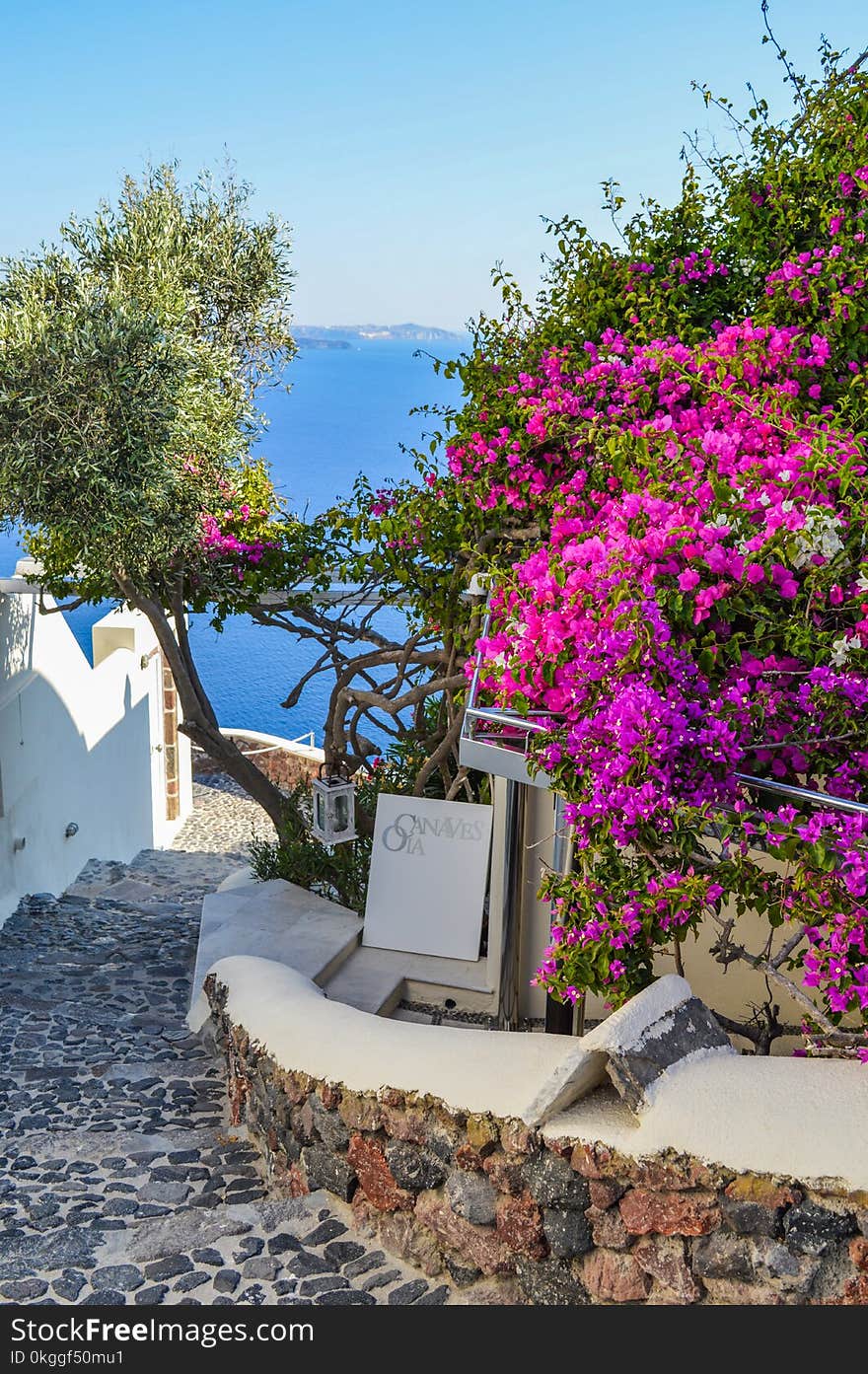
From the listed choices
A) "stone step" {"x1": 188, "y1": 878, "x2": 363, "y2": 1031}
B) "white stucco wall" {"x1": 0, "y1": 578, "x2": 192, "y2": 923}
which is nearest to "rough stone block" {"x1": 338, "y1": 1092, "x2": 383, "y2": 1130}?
"stone step" {"x1": 188, "y1": 878, "x2": 363, "y2": 1031}

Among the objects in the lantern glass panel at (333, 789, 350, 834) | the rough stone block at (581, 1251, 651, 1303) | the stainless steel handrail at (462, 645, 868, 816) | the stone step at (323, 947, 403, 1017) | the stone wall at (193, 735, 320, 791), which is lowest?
the stone wall at (193, 735, 320, 791)

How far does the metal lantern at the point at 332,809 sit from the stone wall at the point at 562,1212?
4.15m

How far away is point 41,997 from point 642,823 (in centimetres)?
679

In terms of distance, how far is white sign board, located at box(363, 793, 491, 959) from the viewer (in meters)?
9.15

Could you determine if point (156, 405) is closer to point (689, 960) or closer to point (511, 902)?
point (511, 902)

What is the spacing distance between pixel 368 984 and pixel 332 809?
1514mm

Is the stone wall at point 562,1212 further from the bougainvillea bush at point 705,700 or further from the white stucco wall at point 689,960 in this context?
the white stucco wall at point 689,960

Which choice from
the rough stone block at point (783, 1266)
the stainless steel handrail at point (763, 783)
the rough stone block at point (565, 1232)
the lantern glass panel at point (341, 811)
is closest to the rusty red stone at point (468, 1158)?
the rough stone block at point (565, 1232)

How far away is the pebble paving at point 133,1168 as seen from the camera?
4805mm

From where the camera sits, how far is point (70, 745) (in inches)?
589

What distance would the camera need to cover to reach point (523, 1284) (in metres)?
4.54

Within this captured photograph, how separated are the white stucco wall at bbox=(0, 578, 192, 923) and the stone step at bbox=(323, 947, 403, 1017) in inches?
172

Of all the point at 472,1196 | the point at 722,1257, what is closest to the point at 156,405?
the point at 472,1196

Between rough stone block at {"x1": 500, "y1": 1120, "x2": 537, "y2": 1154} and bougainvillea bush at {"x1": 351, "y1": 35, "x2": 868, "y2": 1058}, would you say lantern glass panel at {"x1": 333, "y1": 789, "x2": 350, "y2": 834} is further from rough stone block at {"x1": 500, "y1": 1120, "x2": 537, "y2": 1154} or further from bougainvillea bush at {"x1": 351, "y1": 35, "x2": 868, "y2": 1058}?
rough stone block at {"x1": 500, "y1": 1120, "x2": 537, "y2": 1154}
